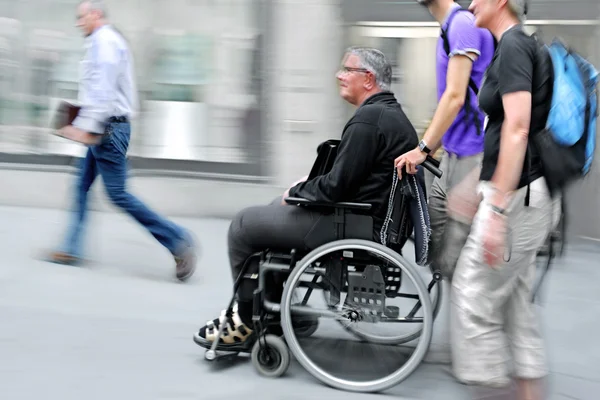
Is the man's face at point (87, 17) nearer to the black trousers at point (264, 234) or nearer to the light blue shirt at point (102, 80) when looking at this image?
the light blue shirt at point (102, 80)

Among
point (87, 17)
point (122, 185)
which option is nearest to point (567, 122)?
point (122, 185)

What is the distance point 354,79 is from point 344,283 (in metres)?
0.98

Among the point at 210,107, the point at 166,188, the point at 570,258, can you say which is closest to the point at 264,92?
the point at 210,107

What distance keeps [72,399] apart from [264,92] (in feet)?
13.7

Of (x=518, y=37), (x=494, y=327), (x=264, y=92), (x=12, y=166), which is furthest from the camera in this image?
(x=12, y=166)

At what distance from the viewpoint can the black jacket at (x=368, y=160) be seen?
160 inches

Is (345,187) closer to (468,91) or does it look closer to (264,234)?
(264,234)

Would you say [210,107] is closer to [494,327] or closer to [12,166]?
[12,166]

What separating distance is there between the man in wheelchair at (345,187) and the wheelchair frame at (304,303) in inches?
1.5

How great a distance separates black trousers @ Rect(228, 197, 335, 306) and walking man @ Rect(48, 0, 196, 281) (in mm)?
1616

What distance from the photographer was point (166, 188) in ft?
25.9

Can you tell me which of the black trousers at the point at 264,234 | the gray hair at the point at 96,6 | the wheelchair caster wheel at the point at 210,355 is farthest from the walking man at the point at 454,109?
the gray hair at the point at 96,6

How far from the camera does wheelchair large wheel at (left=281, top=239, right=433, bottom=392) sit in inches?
156

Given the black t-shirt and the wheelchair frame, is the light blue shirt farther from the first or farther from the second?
the black t-shirt
